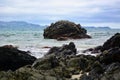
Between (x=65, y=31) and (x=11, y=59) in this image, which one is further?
(x=65, y=31)

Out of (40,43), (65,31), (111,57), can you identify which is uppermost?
(111,57)

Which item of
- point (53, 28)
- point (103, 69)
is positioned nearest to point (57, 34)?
point (53, 28)

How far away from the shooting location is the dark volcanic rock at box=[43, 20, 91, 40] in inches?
2142

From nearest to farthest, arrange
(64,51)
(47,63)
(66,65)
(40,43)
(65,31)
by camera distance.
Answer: (47,63)
(66,65)
(64,51)
(40,43)
(65,31)

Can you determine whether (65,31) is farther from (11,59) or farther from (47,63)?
(47,63)

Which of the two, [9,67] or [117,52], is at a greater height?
[117,52]

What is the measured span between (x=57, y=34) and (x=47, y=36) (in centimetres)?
277

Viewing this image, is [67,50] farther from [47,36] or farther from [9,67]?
[47,36]

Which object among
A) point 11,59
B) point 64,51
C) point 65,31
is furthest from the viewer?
point 65,31

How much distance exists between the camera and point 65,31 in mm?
55812

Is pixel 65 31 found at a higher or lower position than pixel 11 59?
lower

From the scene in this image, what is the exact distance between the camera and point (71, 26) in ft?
186

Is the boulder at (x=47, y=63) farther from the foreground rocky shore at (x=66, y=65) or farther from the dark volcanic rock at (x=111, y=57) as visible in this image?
the dark volcanic rock at (x=111, y=57)

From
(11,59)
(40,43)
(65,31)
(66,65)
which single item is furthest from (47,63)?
(65,31)
